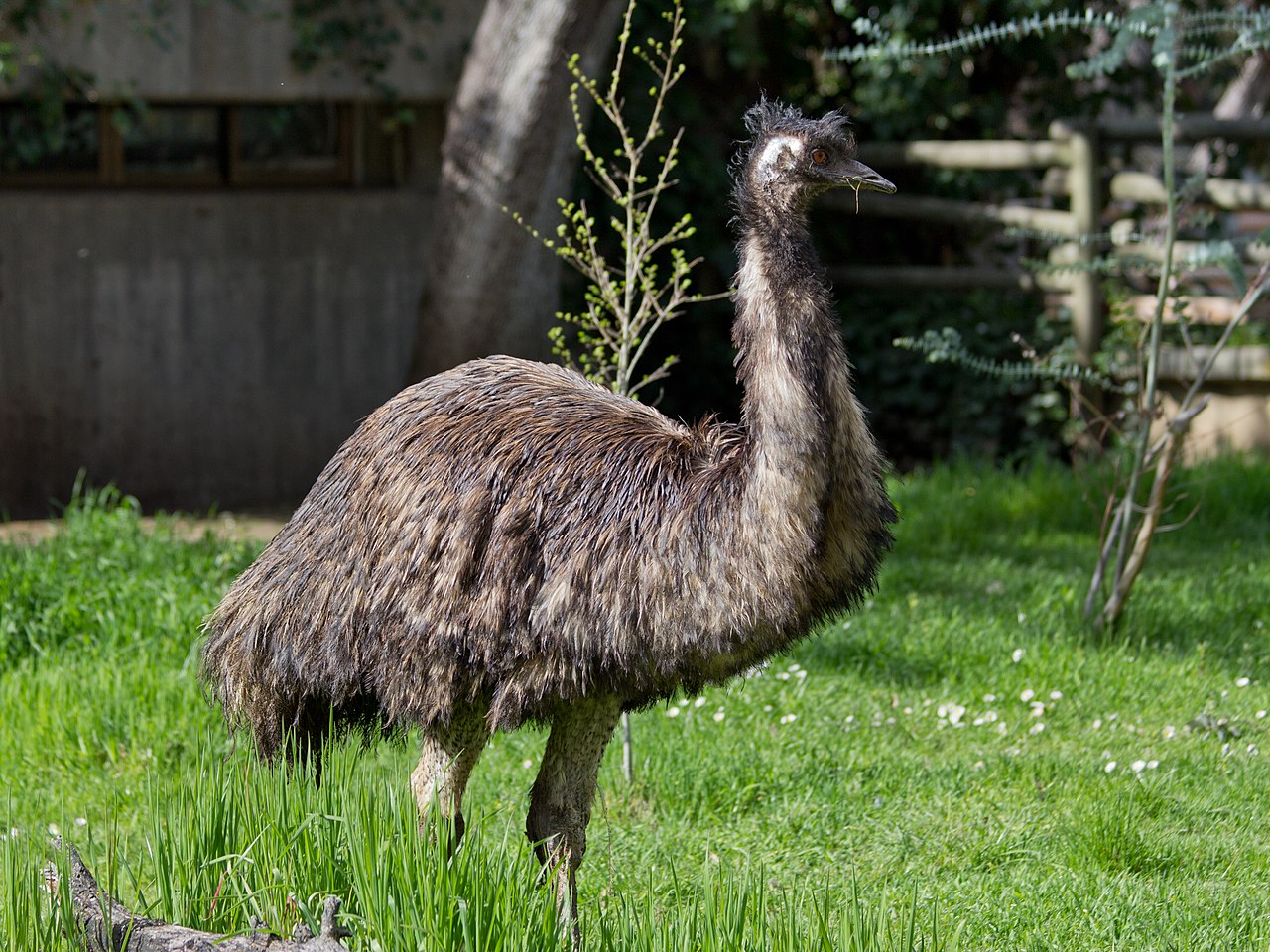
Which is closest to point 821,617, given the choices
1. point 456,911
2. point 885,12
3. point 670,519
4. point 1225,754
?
point 670,519

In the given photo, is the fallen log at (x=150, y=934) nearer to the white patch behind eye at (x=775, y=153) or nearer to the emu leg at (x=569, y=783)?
the emu leg at (x=569, y=783)

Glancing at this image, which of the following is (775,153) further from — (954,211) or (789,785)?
(954,211)

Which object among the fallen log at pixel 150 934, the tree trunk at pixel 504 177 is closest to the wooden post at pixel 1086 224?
the tree trunk at pixel 504 177

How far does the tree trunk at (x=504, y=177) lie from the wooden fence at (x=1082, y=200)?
221 cm

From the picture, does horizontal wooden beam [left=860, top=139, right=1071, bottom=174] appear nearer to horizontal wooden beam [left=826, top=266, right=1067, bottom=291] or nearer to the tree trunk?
horizontal wooden beam [left=826, top=266, right=1067, bottom=291]

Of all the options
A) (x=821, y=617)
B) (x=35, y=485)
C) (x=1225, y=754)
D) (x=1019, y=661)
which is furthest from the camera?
(x=35, y=485)

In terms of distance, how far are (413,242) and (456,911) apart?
6.87 meters

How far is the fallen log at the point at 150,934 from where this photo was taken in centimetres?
291

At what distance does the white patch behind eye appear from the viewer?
3334 millimetres

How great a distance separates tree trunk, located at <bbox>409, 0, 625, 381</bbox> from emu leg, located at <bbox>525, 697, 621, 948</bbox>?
467 centimetres

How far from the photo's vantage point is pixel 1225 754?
4.84 meters

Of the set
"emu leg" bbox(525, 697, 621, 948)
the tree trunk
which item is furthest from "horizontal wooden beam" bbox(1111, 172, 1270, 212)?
"emu leg" bbox(525, 697, 621, 948)

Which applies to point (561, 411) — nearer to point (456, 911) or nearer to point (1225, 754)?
point (456, 911)

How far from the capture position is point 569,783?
140 inches
